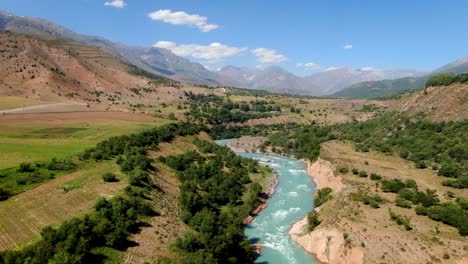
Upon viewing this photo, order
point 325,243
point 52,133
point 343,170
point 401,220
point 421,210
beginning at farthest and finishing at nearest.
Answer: point 52,133, point 343,170, point 421,210, point 401,220, point 325,243

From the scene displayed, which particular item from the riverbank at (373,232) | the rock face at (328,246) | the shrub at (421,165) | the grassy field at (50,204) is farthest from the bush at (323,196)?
the grassy field at (50,204)

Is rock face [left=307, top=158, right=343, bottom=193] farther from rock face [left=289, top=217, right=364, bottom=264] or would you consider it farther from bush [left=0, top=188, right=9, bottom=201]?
bush [left=0, top=188, right=9, bottom=201]

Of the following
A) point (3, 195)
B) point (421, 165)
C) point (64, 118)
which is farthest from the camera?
point (64, 118)

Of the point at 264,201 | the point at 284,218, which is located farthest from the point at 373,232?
the point at 264,201

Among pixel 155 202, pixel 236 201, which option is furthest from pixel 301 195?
pixel 155 202

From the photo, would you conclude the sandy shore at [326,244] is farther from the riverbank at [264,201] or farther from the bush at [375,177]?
the bush at [375,177]

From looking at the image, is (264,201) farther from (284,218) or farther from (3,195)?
(3,195)
